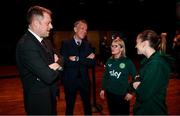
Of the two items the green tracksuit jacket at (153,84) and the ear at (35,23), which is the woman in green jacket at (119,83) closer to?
the green tracksuit jacket at (153,84)

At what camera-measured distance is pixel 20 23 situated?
60.2ft

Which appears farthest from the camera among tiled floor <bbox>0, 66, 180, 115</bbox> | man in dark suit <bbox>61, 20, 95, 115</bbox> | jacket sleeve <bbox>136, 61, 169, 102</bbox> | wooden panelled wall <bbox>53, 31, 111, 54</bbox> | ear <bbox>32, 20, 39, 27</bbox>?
wooden panelled wall <bbox>53, 31, 111, 54</bbox>

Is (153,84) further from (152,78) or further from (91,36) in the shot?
(91,36)

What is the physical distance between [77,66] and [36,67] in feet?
6.07

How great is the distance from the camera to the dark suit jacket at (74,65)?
15.3 ft

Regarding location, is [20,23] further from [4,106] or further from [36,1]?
[4,106]

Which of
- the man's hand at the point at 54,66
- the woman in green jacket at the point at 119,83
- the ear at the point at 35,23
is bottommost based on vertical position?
the woman in green jacket at the point at 119,83

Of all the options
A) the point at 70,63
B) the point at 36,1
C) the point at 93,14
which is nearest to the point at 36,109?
the point at 70,63

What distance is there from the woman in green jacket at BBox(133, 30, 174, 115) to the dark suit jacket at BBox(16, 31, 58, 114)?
97cm

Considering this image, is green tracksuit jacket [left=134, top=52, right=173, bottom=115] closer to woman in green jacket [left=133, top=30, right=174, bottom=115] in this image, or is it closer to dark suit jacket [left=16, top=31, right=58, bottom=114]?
woman in green jacket [left=133, top=30, right=174, bottom=115]

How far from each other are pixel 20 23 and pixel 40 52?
52.9 ft

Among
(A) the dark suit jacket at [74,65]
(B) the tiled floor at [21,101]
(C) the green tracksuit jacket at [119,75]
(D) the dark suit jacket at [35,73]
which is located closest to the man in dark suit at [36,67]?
(D) the dark suit jacket at [35,73]

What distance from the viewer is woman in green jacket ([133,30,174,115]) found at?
110 inches

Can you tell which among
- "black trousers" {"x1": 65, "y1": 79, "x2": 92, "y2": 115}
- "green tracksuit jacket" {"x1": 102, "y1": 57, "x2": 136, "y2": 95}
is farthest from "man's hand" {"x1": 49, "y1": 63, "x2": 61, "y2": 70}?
"black trousers" {"x1": 65, "y1": 79, "x2": 92, "y2": 115}
